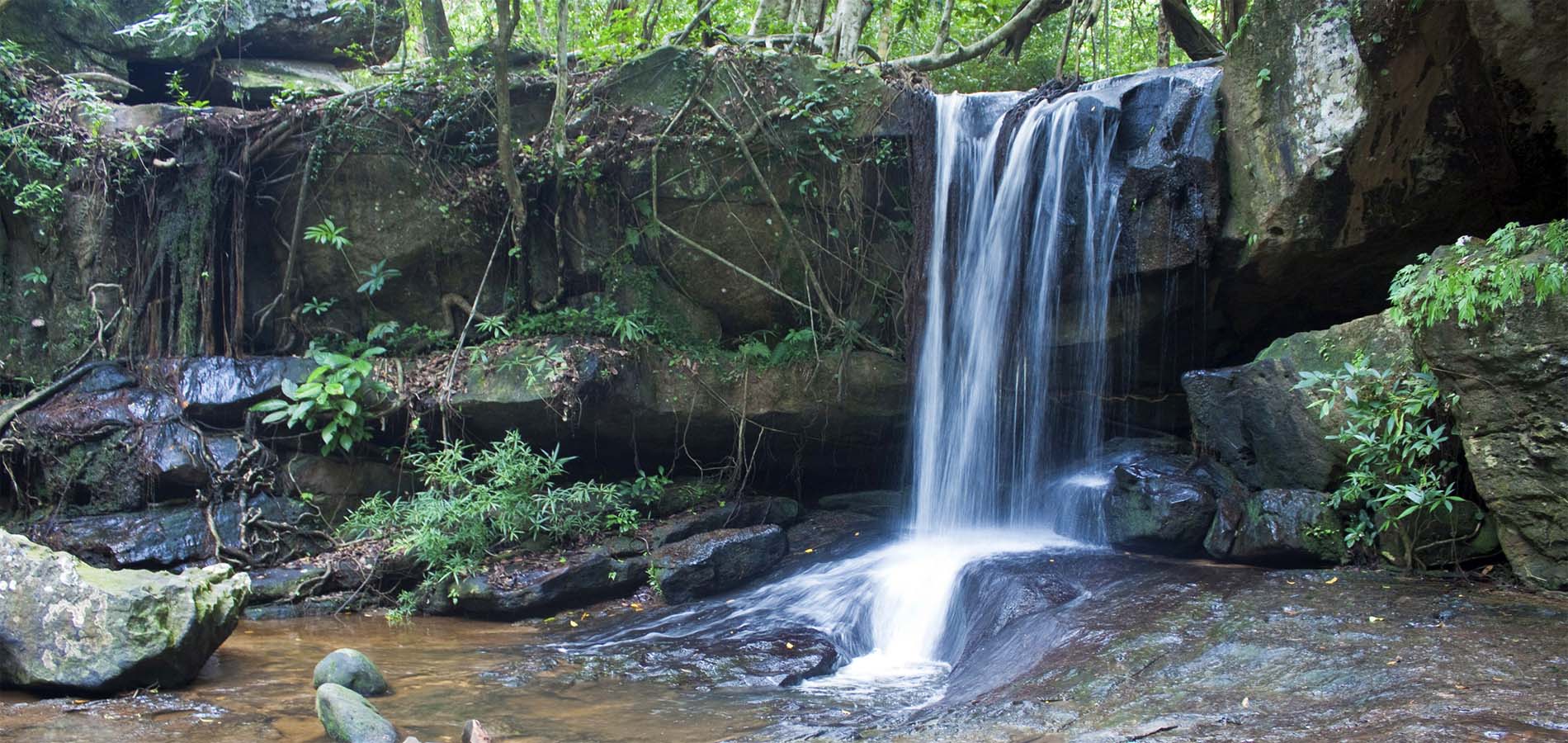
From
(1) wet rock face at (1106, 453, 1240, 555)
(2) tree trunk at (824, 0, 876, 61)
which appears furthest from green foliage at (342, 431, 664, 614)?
(2) tree trunk at (824, 0, 876, 61)

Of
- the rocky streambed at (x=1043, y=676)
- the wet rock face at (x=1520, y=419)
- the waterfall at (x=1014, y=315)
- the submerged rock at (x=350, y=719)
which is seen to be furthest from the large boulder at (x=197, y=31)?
the wet rock face at (x=1520, y=419)

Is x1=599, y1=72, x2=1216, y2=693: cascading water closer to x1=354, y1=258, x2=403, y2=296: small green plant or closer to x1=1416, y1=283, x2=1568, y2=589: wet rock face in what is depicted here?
x1=1416, y1=283, x2=1568, y2=589: wet rock face

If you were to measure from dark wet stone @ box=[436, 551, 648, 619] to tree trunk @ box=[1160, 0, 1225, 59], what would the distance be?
7.51m

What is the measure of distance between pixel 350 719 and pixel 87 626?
1.58 metres

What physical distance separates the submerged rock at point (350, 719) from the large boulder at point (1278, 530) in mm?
4974

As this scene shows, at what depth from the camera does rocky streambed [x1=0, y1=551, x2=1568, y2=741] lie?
337 cm

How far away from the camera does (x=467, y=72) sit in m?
8.98

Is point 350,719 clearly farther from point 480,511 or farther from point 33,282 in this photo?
point 33,282

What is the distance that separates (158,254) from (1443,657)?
988 centimetres

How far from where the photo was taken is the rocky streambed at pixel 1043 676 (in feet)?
11.1

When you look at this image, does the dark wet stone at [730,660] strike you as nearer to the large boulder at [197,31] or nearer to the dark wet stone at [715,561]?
the dark wet stone at [715,561]

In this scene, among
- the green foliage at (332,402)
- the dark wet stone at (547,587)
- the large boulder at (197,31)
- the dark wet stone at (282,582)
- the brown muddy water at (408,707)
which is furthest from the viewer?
the large boulder at (197,31)

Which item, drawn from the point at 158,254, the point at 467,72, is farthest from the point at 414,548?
the point at 467,72

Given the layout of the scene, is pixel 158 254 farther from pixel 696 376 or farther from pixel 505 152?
pixel 696 376
